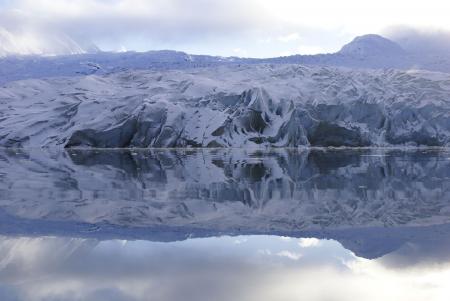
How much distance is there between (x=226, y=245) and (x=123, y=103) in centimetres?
5503

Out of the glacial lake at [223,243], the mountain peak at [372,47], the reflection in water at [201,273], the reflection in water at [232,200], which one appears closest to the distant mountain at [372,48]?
the mountain peak at [372,47]

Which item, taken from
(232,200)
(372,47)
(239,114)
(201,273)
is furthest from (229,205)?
(372,47)

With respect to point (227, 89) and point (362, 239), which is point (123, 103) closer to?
point (227, 89)

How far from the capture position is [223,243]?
9078 mm

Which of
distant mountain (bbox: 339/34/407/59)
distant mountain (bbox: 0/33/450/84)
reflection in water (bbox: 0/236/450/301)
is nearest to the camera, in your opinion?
reflection in water (bbox: 0/236/450/301)

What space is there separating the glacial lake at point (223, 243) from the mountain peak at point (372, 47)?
91883 millimetres

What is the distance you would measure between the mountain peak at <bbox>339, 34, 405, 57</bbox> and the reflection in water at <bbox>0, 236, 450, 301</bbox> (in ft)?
330

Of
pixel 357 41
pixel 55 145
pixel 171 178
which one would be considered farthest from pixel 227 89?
pixel 357 41

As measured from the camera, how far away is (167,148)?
186 feet

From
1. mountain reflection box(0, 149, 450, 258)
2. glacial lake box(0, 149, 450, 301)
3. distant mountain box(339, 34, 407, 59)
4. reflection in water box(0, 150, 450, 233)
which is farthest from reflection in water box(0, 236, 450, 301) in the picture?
distant mountain box(339, 34, 407, 59)

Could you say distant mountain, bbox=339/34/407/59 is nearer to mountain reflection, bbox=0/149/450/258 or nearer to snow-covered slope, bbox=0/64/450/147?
snow-covered slope, bbox=0/64/450/147

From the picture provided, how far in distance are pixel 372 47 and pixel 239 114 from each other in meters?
57.0

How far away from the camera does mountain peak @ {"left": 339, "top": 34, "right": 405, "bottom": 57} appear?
104438mm

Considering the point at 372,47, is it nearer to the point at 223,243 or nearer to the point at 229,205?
the point at 229,205
